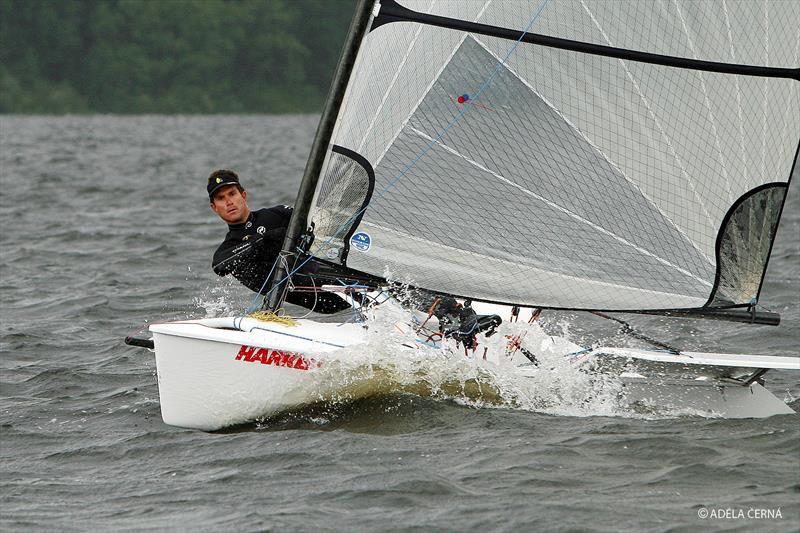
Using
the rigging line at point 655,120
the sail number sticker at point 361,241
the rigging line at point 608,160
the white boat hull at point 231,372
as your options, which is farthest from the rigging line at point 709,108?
the white boat hull at point 231,372

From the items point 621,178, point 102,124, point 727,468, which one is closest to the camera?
point 727,468

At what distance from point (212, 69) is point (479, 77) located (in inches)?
2091

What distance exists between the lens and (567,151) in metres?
5.62

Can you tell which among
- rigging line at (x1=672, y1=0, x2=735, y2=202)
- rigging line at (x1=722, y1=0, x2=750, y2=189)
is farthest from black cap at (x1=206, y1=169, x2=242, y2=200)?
rigging line at (x1=722, y1=0, x2=750, y2=189)

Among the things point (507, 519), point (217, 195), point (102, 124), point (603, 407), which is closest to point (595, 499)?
point (507, 519)

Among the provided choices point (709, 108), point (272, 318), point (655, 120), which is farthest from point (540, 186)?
point (272, 318)

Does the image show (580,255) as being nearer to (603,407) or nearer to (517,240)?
(517,240)

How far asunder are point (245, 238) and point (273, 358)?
90 centimetres

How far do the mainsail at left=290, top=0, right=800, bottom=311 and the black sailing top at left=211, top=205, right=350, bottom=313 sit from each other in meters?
0.46

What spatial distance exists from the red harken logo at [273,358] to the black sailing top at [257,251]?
60cm

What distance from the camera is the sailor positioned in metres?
5.94

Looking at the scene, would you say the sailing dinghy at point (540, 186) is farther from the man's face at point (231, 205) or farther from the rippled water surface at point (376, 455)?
the man's face at point (231, 205)

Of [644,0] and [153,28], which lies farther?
[153,28]

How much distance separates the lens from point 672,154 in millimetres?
5602
